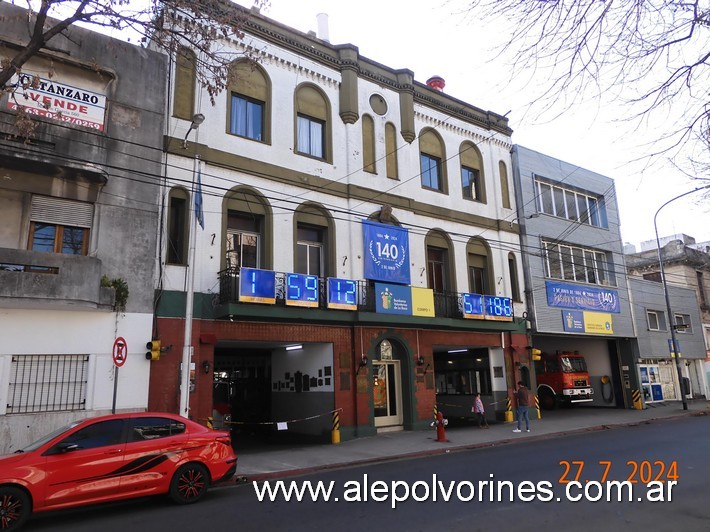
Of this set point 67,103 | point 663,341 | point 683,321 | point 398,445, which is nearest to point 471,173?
point 398,445

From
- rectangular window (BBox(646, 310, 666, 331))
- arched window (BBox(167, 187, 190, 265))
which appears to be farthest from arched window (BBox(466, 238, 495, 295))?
rectangular window (BBox(646, 310, 666, 331))

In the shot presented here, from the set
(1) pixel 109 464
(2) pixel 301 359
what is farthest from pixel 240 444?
(1) pixel 109 464

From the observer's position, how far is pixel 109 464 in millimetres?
8359

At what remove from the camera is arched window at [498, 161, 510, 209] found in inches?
1011

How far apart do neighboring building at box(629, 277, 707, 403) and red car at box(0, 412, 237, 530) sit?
87.8 feet

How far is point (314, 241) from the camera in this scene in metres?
19.2

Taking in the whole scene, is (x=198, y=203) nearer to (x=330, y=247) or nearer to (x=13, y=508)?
(x=330, y=247)

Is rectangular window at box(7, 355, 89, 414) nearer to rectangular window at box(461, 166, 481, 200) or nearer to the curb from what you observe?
the curb

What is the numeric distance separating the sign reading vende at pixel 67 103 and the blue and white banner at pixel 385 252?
9444 millimetres

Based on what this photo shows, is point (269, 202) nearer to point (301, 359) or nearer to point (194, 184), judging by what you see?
point (194, 184)

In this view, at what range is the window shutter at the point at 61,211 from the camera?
13.6 m

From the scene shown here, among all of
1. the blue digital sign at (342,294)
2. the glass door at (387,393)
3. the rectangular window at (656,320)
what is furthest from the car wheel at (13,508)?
the rectangular window at (656,320)

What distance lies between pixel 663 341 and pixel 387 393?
20351 millimetres

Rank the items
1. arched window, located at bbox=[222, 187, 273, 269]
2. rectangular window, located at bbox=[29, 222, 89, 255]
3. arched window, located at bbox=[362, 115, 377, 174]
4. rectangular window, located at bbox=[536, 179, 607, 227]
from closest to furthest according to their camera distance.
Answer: rectangular window, located at bbox=[29, 222, 89, 255] → arched window, located at bbox=[222, 187, 273, 269] → arched window, located at bbox=[362, 115, 377, 174] → rectangular window, located at bbox=[536, 179, 607, 227]
